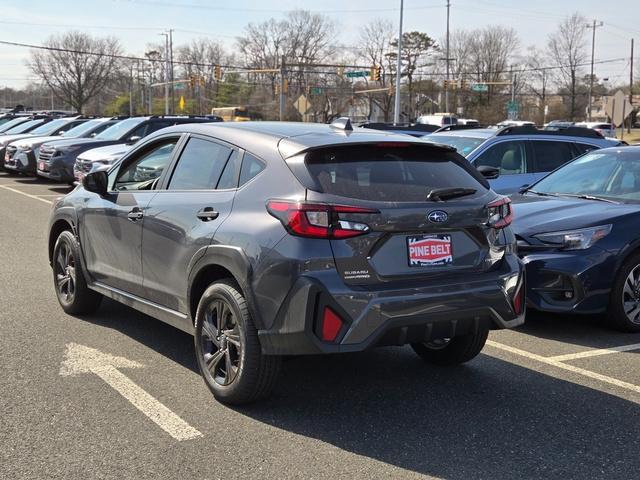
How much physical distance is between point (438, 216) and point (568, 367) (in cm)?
189

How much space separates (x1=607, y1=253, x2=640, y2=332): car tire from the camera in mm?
5930

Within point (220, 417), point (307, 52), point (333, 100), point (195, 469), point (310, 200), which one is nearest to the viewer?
point (195, 469)

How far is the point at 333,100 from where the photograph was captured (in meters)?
78.0

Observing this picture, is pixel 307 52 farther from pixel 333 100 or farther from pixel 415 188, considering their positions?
pixel 415 188

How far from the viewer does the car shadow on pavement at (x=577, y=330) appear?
229 inches

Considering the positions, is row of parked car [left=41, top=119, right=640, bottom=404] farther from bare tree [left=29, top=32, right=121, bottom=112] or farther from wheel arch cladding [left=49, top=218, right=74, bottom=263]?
bare tree [left=29, top=32, right=121, bottom=112]

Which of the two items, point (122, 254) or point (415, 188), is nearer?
point (415, 188)

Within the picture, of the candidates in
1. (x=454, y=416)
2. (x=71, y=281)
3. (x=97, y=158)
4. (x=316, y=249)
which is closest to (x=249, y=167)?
(x=316, y=249)

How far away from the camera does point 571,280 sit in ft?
19.0

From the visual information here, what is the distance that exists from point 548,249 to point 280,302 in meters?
3.05

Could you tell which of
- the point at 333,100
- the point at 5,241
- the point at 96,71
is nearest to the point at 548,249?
the point at 5,241

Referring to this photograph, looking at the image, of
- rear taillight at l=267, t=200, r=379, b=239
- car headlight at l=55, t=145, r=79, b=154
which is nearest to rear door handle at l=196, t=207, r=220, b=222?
rear taillight at l=267, t=200, r=379, b=239

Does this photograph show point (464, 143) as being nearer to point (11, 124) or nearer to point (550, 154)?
point (550, 154)

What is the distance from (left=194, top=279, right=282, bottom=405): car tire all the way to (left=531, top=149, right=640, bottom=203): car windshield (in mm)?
4199
